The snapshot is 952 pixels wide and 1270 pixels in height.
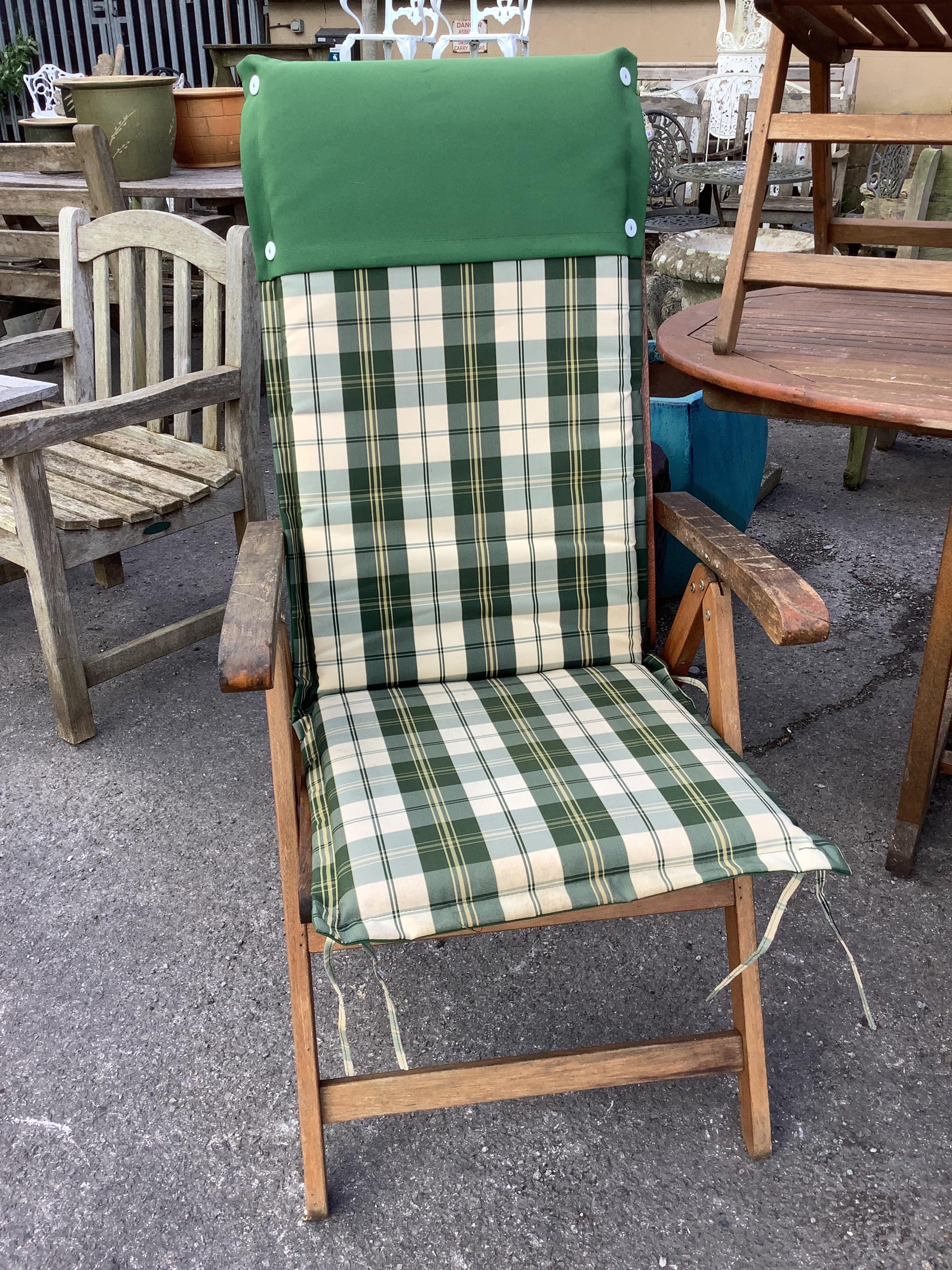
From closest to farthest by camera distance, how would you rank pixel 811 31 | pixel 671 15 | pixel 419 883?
pixel 419 883 < pixel 811 31 < pixel 671 15

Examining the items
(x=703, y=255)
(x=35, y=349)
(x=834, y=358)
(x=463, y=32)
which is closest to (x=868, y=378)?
(x=834, y=358)

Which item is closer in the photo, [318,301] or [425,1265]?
[425,1265]

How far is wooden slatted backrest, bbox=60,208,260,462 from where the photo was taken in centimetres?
251

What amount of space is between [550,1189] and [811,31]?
2028mm

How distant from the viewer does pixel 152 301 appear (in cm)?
273

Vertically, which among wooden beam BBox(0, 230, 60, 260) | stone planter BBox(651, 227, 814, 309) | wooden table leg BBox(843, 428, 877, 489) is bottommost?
wooden table leg BBox(843, 428, 877, 489)

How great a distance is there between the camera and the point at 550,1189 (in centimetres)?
149

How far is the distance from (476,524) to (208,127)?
10.9ft

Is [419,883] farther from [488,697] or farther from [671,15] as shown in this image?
[671,15]

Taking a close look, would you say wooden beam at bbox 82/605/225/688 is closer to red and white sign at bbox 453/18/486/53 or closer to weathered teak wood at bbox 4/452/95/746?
→ weathered teak wood at bbox 4/452/95/746

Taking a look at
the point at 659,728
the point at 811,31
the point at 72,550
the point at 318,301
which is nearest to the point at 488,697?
the point at 659,728

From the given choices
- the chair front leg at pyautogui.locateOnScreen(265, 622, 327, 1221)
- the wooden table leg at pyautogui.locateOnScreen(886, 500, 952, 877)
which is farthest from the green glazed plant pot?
the wooden table leg at pyautogui.locateOnScreen(886, 500, 952, 877)

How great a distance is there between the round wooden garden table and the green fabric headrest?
31 cm

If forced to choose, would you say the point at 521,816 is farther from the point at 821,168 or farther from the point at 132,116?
the point at 132,116
